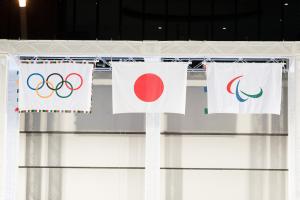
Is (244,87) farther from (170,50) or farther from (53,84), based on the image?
(53,84)

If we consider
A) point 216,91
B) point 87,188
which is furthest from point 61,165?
point 216,91

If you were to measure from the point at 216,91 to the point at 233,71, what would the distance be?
588 millimetres

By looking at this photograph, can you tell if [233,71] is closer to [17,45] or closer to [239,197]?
[239,197]

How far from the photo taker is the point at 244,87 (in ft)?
38.9

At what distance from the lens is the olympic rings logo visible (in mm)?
11930

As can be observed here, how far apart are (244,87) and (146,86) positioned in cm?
219

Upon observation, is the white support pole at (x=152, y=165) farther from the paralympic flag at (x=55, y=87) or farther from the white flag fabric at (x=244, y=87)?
the paralympic flag at (x=55, y=87)

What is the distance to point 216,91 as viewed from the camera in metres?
11.9

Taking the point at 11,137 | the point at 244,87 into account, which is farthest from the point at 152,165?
the point at 11,137

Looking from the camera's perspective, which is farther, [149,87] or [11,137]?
[11,137]
